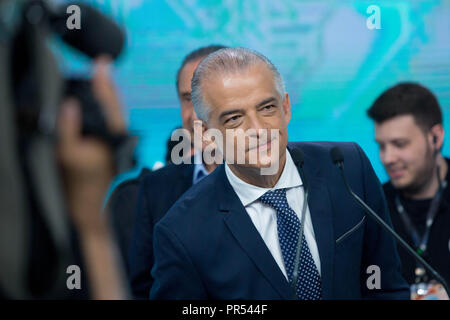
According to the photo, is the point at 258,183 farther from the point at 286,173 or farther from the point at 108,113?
the point at 108,113

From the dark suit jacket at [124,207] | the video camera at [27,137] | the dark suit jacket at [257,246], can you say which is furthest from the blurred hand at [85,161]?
the dark suit jacket at [124,207]

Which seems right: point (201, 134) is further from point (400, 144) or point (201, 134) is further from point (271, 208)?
point (400, 144)

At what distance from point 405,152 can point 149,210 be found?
36.9 inches

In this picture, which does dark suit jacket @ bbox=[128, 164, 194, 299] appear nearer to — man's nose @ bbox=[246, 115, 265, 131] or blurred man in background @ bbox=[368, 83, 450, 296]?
man's nose @ bbox=[246, 115, 265, 131]

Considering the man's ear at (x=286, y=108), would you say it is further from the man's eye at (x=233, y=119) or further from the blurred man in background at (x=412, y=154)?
the blurred man in background at (x=412, y=154)

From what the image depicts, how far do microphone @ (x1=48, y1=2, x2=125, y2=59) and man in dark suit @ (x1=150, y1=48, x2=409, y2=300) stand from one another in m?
0.58

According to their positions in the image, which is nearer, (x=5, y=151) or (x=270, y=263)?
(x=5, y=151)

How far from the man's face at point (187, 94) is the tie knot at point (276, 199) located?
46 centimetres

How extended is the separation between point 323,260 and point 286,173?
0.24m

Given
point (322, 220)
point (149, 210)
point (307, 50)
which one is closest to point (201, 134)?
point (149, 210)

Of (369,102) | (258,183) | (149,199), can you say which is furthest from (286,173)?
(369,102)

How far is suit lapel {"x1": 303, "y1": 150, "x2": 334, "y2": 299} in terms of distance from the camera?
4.31ft

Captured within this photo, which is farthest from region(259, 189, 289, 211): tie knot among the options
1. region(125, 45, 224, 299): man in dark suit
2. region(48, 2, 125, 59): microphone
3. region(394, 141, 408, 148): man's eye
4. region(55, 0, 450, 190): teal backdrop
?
region(394, 141, 408, 148): man's eye

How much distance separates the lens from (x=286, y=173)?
1445 millimetres
